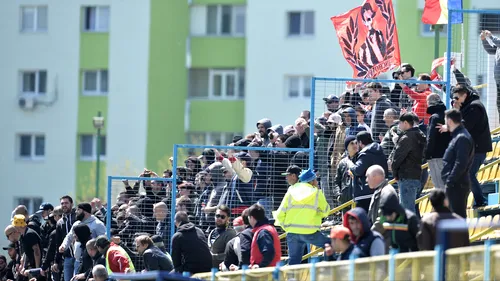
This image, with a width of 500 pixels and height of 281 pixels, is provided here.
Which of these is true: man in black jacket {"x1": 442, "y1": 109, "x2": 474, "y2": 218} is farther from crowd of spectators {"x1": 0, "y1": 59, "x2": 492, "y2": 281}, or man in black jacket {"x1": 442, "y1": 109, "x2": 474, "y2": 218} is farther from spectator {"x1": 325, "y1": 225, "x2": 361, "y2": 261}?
spectator {"x1": 325, "y1": 225, "x2": 361, "y2": 261}

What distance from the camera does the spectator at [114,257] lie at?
18.5 m

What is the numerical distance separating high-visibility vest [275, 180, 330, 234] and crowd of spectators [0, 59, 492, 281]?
13mm

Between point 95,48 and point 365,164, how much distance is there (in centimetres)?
3290

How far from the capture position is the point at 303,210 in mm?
17438

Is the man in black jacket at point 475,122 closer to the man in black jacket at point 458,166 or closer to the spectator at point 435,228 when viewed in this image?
the man in black jacket at point 458,166

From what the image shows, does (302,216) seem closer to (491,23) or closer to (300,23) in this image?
(491,23)

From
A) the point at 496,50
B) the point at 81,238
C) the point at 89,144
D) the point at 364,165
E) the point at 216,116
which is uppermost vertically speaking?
the point at 496,50

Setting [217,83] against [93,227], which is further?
[217,83]

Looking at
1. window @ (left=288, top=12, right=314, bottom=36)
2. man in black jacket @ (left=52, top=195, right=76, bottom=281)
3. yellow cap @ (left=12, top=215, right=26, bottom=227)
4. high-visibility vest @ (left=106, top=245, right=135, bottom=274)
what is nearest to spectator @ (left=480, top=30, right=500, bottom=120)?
high-visibility vest @ (left=106, top=245, right=135, bottom=274)

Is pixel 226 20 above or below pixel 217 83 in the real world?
above

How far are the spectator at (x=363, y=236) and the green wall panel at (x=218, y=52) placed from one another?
1375 inches

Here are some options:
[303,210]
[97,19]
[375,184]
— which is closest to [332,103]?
[303,210]

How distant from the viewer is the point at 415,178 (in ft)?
56.7

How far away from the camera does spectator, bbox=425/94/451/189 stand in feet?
56.4
